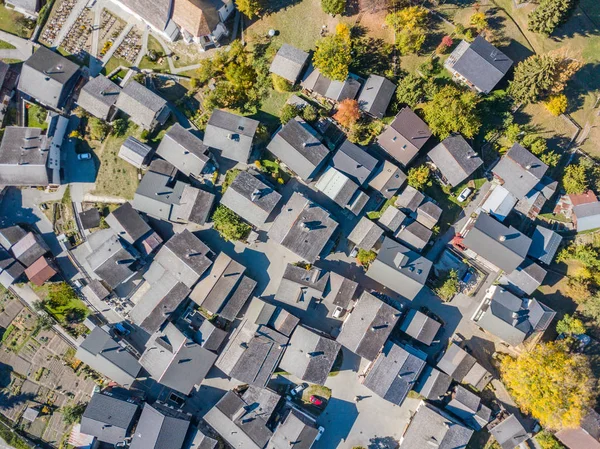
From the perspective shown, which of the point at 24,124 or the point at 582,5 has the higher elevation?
the point at 582,5

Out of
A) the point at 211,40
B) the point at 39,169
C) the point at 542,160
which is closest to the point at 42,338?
the point at 39,169

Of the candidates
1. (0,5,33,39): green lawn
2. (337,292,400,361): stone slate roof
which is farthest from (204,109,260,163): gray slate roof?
(0,5,33,39): green lawn

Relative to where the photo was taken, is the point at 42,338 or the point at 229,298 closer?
the point at 229,298

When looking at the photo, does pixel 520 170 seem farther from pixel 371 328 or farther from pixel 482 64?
pixel 371 328

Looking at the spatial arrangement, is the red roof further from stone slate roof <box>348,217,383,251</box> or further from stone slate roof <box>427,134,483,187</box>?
stone slate roof <box>427,134,483,187</box>

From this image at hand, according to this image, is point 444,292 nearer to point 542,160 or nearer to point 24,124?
point 542,160

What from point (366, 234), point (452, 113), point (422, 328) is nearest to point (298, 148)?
point (366, 234)
